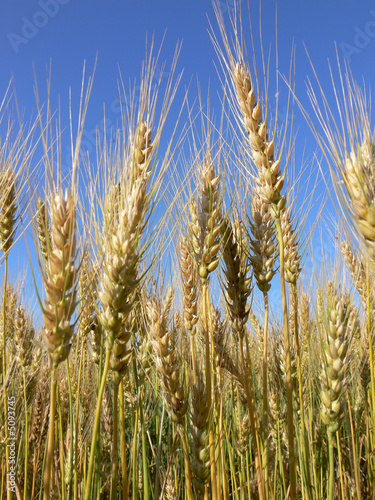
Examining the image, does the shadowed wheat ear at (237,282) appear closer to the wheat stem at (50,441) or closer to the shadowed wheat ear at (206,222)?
the shadowed wheat ear at (206,222)

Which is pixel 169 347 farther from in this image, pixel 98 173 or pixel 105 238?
pixel 98 173

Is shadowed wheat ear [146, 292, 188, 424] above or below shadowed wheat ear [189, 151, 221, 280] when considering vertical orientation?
below

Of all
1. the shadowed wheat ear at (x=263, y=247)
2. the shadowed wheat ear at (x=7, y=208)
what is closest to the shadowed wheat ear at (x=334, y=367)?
the shadowed wheat ear at (x=263, y=247)

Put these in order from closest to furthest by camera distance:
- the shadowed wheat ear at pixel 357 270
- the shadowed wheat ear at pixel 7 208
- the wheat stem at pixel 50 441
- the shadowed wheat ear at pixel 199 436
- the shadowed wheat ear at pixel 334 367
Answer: the wheat stem at pixel 50 441
the shadowed wheat ear at pixel 199 436
the shadowed wheat ear at pixel 334 367
the shadowed wheat ear at pixel 7 208
the shadowed wheat ear at pixel 357 270

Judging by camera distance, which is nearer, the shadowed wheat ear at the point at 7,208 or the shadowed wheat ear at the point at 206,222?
the shadowed wheat ear at the point at 206,222

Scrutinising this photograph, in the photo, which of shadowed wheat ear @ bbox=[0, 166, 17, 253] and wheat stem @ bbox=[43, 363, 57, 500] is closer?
wheat stem @ bbox=[43, 363, 57, 500]

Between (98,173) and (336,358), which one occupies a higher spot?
(98,173)

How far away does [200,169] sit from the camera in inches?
90.0

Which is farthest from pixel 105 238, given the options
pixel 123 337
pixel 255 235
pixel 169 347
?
pixel 255 235

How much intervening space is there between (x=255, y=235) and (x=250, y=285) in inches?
10.9

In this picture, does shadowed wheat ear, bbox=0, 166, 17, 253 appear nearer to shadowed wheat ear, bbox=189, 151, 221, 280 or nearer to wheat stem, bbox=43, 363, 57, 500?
shadowed wheat ear, bbox=189, 151, 221, 280

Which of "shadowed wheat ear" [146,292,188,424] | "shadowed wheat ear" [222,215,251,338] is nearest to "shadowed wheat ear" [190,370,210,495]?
"shadowed wheat ear" [146,292,188,424]

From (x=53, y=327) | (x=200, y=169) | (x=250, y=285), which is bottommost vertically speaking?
(x=53, y=327)

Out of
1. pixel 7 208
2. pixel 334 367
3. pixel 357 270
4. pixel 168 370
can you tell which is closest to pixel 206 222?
pixel 168 370
